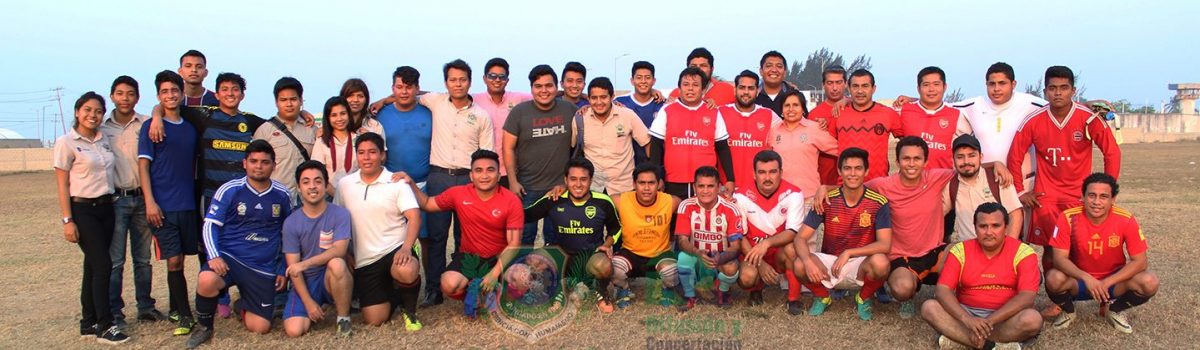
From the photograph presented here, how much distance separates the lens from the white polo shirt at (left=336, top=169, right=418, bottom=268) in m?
5.72

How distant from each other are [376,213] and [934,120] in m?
4.57

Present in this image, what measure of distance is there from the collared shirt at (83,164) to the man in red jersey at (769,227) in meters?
4.62

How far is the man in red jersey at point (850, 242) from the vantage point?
5.57 m

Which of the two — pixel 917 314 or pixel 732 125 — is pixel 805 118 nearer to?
pixel 732 125

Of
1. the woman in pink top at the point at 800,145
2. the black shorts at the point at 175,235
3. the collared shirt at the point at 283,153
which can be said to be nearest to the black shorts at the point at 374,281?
the collared shirt at the point at 283,153

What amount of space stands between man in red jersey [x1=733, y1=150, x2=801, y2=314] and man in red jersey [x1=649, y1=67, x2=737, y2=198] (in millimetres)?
439

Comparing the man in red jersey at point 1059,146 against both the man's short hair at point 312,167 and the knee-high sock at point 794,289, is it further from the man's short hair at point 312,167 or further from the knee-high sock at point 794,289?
the man's short hair at point 312,167

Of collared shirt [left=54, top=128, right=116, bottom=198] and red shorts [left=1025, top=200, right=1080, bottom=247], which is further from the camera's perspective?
red shorts [left=1025, top=200, right=1080, bottom=247]

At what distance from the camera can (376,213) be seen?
5727mm

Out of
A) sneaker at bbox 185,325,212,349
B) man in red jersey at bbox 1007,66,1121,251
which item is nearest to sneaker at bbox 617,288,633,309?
sneaker at bbox 185,325,212,349

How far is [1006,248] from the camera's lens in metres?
4.97

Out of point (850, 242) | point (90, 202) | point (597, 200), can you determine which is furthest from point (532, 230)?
point (90, 202)

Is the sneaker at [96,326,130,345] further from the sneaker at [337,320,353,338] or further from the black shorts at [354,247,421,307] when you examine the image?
the black shorts at [354,247,421,307]

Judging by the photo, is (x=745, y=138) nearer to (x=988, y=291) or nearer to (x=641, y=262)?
(x=641, y=262)
